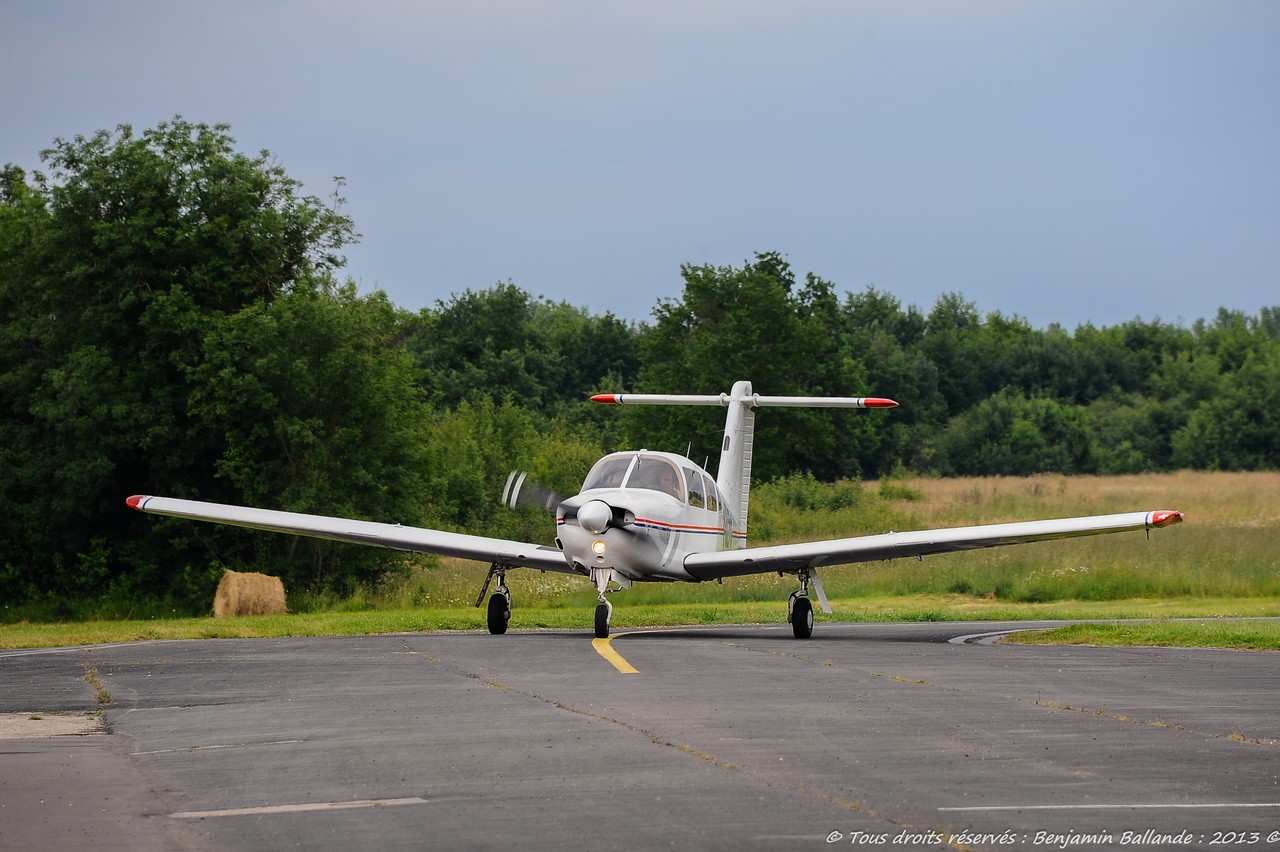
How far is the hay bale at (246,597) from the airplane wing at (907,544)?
42.1ft

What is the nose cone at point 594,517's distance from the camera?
1831 cm

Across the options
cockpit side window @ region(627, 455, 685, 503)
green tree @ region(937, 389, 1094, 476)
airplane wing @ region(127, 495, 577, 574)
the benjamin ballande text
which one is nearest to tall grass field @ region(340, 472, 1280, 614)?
airplane wing @ region(127, 495, 577, 574)

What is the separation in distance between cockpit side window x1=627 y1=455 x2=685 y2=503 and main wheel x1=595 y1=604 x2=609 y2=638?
2.00 m

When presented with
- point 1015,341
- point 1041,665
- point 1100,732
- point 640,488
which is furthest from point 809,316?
point 1100,732

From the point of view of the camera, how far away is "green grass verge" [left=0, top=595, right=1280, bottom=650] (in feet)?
63.5

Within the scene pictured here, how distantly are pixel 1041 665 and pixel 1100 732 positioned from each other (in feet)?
17.0

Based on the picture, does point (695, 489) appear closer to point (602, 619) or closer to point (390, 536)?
point (602, 619)

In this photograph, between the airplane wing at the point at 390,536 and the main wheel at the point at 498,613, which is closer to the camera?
the airplane wing at the point at 390,536

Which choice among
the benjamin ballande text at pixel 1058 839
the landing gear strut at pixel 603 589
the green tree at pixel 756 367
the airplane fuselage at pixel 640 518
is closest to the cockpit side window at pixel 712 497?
the airplane fuselage at pixel 640 518

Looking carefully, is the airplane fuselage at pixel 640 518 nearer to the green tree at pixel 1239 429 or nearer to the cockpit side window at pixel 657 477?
the cockpit side window at pixel 657 477

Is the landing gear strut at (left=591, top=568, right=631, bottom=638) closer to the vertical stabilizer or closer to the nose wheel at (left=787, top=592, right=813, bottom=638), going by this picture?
the nose wheel at (left=787, top=592, right=813, bottom=638)

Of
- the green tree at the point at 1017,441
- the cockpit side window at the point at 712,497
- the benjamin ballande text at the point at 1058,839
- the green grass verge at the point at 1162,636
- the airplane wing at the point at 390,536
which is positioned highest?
the green tree at the point at 1017,441

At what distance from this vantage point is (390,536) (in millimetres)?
21406

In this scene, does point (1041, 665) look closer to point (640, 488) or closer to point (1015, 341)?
point (640, 488)
